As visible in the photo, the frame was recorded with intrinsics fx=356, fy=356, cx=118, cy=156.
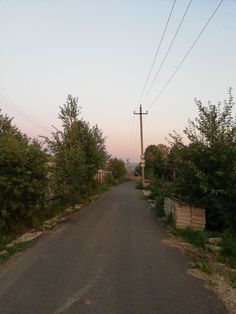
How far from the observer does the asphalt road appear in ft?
17.8

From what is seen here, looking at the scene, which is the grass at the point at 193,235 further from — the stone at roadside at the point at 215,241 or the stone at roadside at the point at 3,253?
the stone at roadside at the point at 3,253

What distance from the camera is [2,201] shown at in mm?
10719

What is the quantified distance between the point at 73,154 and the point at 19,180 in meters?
6.48

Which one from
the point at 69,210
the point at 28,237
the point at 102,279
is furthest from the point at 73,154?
the point at 102,279

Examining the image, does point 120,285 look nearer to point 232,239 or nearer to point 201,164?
point 232,239

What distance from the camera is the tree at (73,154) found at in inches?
648

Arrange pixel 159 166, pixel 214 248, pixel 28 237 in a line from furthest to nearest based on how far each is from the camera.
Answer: pixel 159 166
pixel 28 237
pixel 214 248

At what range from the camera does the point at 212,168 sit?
12.7 metres

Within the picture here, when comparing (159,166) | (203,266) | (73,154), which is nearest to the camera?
(203,266)

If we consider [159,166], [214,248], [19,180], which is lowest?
[214,248]

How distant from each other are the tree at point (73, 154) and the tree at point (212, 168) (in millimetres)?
5390

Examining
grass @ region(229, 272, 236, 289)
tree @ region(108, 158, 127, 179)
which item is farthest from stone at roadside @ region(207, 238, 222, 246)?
tree @ region(108, 158, 127, 179)

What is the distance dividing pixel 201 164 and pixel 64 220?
19.8ft

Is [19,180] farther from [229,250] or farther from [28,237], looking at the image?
[229,250]
